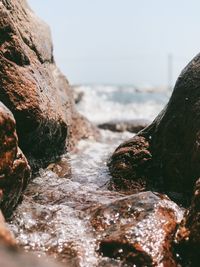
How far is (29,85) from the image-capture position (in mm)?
6203

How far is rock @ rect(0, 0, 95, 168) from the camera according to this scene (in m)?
5.96

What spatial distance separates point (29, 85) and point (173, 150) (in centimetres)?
232

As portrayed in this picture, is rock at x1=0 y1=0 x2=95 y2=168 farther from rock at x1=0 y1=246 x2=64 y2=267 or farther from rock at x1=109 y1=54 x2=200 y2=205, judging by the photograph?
rock at x1=0 y1=246 x2=64 y2=267

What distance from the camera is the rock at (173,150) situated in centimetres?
589

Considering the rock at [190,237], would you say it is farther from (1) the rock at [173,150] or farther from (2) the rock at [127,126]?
(2) the rock at [127,126]

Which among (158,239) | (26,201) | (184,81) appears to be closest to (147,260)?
(158,239)

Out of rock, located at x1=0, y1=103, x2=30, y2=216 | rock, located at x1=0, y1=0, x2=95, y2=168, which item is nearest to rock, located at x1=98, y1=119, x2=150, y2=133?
rock, located at x1=0, y1=0, x2=95, y2=168

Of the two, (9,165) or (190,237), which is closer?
(190,237)

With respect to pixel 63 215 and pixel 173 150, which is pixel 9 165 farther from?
pixel 173 150

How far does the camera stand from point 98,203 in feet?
16.5

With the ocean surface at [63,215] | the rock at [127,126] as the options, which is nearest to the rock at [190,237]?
the ocean surface at [63,215]

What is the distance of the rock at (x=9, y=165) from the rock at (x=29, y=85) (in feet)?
4.90

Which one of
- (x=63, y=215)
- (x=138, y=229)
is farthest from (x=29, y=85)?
(x=138, y=229)

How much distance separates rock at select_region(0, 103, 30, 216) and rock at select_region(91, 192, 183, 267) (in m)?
0.88
